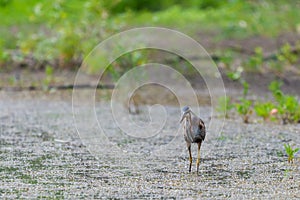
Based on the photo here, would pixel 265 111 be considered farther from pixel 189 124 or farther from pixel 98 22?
pixel 98 22

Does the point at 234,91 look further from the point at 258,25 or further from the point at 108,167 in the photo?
the point at 108,167

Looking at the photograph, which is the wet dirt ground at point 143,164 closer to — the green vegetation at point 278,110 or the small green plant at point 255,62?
the green vegetation at point 278,110

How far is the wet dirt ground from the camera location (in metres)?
4.59

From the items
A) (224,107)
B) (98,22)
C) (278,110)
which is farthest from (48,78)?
(278,110)

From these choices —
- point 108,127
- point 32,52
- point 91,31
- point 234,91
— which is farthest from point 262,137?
point 32,52

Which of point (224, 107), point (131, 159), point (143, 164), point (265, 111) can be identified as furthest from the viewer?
point (224, 107)

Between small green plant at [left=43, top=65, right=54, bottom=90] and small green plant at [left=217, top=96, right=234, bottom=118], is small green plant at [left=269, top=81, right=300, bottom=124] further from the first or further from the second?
small green plant at [left=43, top=65, right=54, bottom=90]

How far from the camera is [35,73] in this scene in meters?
9.69

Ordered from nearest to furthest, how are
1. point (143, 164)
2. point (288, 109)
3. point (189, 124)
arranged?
point (189, 124) < point (143, 164) < point (288, 109)

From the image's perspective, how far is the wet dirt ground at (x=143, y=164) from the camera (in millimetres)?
4594

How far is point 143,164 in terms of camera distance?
5.43 meters

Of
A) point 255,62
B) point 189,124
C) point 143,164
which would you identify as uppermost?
point 255,62

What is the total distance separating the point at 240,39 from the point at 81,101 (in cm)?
330

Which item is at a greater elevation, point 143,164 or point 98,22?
point 98,22
